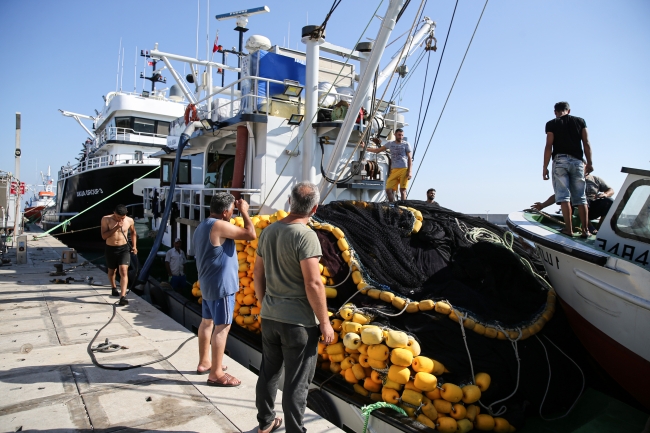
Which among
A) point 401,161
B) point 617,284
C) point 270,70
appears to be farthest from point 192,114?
point 617,284

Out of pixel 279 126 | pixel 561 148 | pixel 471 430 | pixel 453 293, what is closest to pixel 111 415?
pixel 471 430

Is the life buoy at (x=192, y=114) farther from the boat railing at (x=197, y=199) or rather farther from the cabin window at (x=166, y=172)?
the cabin window at (x=166, y=172)

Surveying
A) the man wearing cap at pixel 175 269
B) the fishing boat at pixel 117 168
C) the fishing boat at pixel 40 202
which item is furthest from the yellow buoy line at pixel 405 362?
the fishing boat at pixel 40 202

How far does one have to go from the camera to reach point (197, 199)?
9.77m

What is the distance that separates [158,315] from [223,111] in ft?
18.2

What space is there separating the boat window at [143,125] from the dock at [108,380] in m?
14.9

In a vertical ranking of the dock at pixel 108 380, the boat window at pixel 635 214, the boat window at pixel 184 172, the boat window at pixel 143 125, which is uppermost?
the boat window at pixel 143 125

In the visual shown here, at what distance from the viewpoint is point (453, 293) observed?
13.5 ft

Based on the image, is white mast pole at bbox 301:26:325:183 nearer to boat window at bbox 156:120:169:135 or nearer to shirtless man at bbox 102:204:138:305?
shirtless man at bbox 102:204:138:305

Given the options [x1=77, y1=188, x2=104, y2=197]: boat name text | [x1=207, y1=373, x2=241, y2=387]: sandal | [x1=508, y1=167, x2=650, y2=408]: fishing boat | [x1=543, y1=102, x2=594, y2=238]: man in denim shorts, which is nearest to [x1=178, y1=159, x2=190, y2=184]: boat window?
[x1=77, y1=188, x2=104, y2=197]: boat name text

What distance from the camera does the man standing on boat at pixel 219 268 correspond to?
349cm

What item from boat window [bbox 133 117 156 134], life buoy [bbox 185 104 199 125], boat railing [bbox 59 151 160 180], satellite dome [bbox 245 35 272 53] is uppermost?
satellite dome [bbox 245 35 272 53]

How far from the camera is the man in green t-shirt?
8.30ft

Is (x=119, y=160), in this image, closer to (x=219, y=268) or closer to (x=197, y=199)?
(x=197, y=199)
